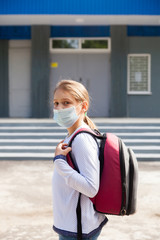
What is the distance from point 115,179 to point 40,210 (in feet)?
10.8

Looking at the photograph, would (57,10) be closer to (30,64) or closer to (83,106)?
(30,64)

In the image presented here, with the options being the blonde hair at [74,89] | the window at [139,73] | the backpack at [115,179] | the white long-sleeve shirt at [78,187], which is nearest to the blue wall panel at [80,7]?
the window at [139,73]

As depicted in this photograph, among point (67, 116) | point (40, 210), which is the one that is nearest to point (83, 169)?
point (67, 116)

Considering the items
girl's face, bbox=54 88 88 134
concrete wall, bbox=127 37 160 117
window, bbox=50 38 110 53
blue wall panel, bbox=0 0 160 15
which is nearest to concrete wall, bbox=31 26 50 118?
window, bbox=50 38 110 53

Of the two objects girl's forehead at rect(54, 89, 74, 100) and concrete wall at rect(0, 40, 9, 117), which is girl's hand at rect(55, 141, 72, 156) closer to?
girl's forehead at rect(54, 89, 74, 100)

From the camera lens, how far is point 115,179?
1908 millimetres

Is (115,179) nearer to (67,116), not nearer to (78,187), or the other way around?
(78,187)

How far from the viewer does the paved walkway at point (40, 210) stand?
4121mm

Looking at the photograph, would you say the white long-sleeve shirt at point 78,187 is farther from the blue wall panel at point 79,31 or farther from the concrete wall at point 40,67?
the blue wall panel at point 79,31

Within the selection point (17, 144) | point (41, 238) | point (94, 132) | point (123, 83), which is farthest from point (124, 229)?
point (123, 83)

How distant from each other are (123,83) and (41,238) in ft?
35.5

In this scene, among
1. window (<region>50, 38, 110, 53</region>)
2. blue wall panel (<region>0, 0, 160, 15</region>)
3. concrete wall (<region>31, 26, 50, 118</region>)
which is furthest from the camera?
window (<region>50, 38, 110, 53</region>)

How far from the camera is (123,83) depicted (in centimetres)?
1432

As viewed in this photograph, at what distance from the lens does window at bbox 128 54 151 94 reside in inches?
574
